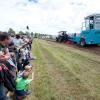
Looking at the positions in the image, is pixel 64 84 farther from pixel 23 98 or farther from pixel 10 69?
pixel 10 69

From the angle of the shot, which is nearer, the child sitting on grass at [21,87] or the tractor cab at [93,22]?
the child sitting on grass at [21,87]

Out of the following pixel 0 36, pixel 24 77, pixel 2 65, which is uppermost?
pixel 0 36

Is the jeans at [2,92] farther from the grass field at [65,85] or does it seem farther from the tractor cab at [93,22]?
the tractor cab at [93,22]

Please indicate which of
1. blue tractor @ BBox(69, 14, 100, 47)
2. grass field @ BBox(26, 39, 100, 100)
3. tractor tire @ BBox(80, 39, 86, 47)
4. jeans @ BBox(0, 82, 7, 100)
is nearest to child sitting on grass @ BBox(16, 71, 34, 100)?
grass field @ BBox(26, 39, 100, 100)

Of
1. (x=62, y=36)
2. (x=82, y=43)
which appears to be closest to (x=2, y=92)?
(x=82, y=43)

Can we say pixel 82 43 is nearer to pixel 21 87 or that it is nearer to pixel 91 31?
pixel 91 31

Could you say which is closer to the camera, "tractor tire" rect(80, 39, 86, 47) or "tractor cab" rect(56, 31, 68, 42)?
"tractor tire" rect(80, 39, 86, 47)

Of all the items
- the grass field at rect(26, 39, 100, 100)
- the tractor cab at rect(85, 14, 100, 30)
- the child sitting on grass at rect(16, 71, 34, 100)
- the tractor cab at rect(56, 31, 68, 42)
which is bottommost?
the tractor cab at rect(56, 31, 68, 42)

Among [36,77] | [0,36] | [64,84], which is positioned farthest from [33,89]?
A: [0,36]

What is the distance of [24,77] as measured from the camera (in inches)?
301

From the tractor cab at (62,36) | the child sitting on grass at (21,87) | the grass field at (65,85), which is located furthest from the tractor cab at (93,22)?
the child sitting on grass at (21,87)

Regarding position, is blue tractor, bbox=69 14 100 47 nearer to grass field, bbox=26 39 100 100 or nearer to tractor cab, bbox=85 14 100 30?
tractor cab, bbox=85 14 100 30

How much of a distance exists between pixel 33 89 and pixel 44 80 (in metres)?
1.57

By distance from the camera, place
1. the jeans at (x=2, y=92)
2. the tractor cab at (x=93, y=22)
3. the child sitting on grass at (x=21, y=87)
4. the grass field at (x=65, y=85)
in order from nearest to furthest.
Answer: the jeans at (x=2, y=92) < the child sitting on grass at (x=21, y=87) < the grass field at (x=65, y=85) < the tractor cab at (x=93, y=22)
